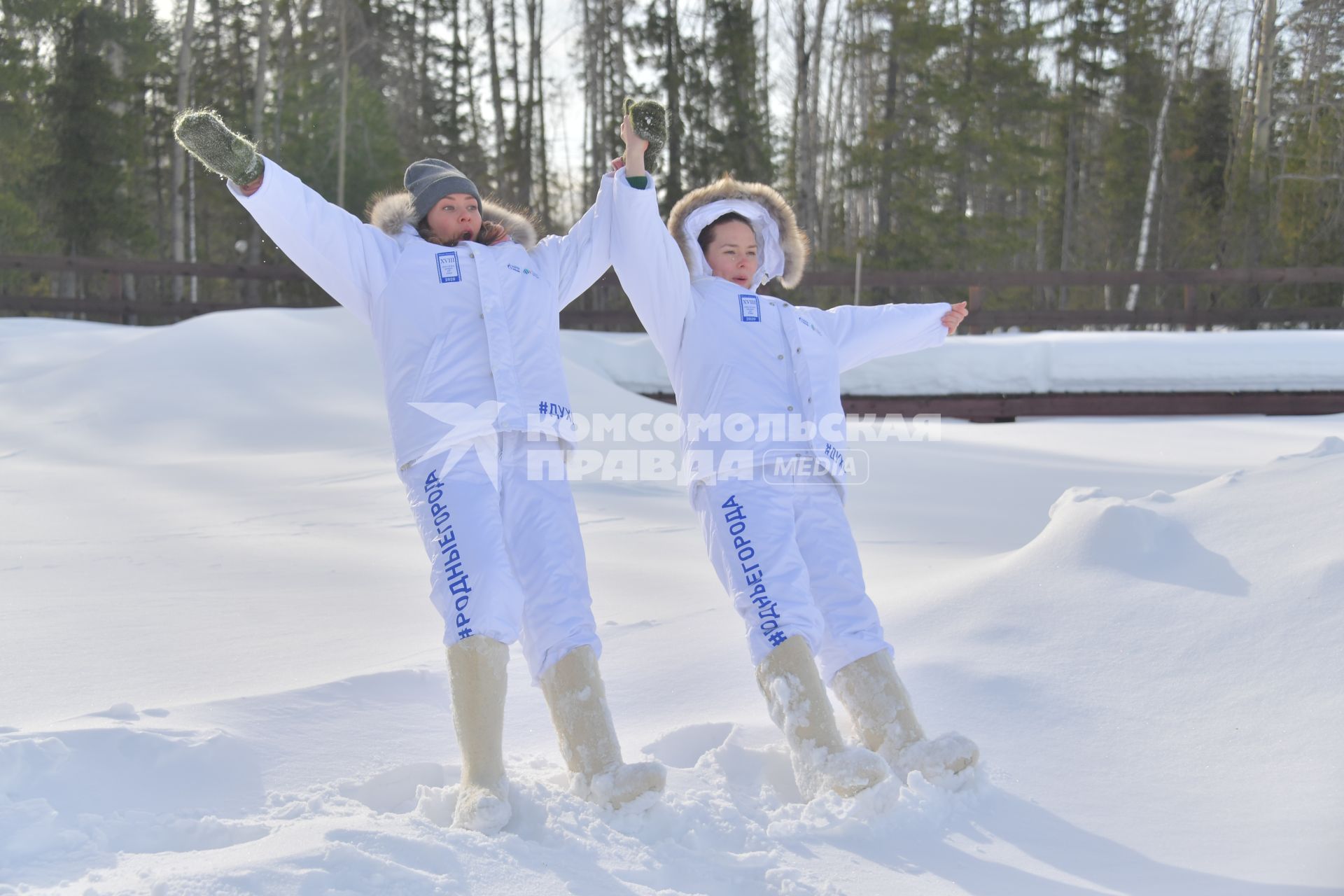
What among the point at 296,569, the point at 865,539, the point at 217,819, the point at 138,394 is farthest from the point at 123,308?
the point at 217,819

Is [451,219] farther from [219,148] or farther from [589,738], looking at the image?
[589,738]

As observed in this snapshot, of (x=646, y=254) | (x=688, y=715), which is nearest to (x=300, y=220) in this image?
(x=646, y=254)

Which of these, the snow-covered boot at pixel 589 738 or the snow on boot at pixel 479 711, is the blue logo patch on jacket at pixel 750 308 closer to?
the snow-covered boot at pixel 589 738

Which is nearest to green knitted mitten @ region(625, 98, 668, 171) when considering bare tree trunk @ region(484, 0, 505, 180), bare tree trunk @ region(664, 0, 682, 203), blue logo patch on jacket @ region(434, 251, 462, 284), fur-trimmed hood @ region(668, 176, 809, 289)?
fur-trimmed hood @ region(668, 176, 809, 289)

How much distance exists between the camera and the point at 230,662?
315 centimetres

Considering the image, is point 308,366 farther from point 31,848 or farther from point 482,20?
point 482,20

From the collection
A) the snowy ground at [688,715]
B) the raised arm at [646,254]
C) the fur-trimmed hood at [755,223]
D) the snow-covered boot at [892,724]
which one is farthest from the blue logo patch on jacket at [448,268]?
the snow-covered boot at [892,724]

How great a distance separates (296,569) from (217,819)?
88.1 inches

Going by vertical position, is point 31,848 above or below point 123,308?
below

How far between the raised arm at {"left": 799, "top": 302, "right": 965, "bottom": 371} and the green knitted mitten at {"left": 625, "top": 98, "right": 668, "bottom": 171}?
2.04 feet

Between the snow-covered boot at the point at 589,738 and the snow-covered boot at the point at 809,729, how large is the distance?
1.04 feet

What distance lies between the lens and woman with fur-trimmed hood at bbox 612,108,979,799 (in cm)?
247

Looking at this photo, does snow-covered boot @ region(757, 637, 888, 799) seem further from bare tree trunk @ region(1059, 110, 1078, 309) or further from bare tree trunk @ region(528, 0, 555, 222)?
bare tree trunk @ region(1059, 110, 1078, 309)

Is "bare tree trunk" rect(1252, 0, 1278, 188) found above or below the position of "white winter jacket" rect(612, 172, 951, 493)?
above
